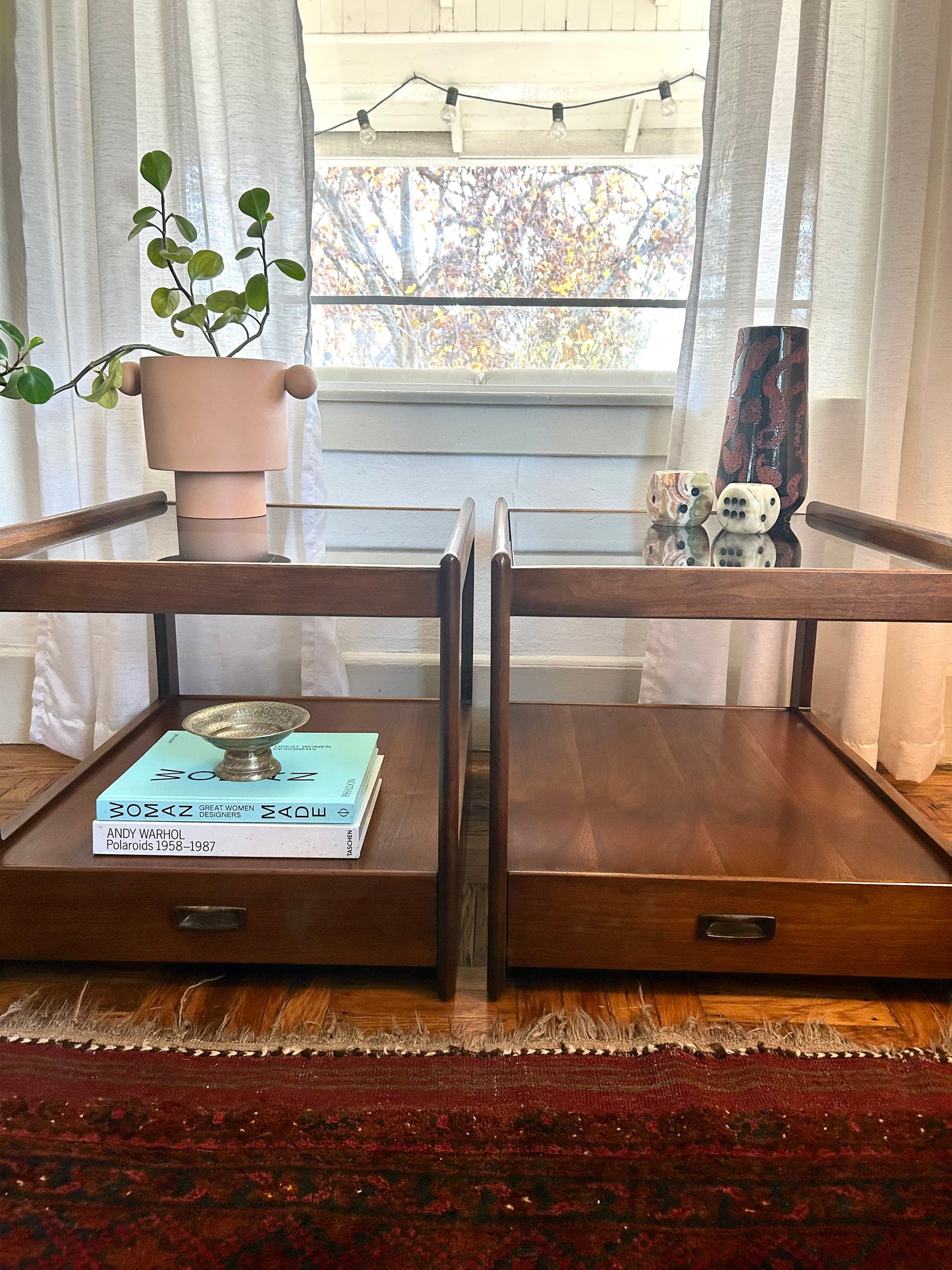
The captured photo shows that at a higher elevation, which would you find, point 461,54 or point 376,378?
point 461,54

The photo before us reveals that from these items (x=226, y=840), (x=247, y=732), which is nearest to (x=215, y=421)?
(x=247, y=732)

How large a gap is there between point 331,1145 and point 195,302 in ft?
4.17

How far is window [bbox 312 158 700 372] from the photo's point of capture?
5.38ft

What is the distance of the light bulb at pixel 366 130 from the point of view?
1.62 metres

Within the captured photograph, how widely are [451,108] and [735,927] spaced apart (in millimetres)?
1413

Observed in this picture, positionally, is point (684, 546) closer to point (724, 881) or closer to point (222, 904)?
point (724, 881)

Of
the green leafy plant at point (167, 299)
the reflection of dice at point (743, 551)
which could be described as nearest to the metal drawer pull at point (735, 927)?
the reflection of dice at point (743, 551)

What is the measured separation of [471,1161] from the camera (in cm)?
79

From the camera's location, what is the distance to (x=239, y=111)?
1.46 meters

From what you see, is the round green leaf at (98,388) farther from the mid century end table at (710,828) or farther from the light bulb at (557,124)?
the light bulb at (557,124)

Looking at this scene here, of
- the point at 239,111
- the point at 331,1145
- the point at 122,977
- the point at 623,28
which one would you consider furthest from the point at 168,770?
the point at 623,28

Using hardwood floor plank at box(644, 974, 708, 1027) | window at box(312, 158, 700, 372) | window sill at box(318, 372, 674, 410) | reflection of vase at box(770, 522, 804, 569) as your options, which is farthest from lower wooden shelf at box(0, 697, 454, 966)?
window at box(312, 158, 700, 372)

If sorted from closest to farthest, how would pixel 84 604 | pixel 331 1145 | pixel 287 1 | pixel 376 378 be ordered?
pixel 331 1145 → pixel 84 604 → pixel 287 1 → pixel 376 378

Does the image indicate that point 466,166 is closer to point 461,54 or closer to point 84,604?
point 461,54
